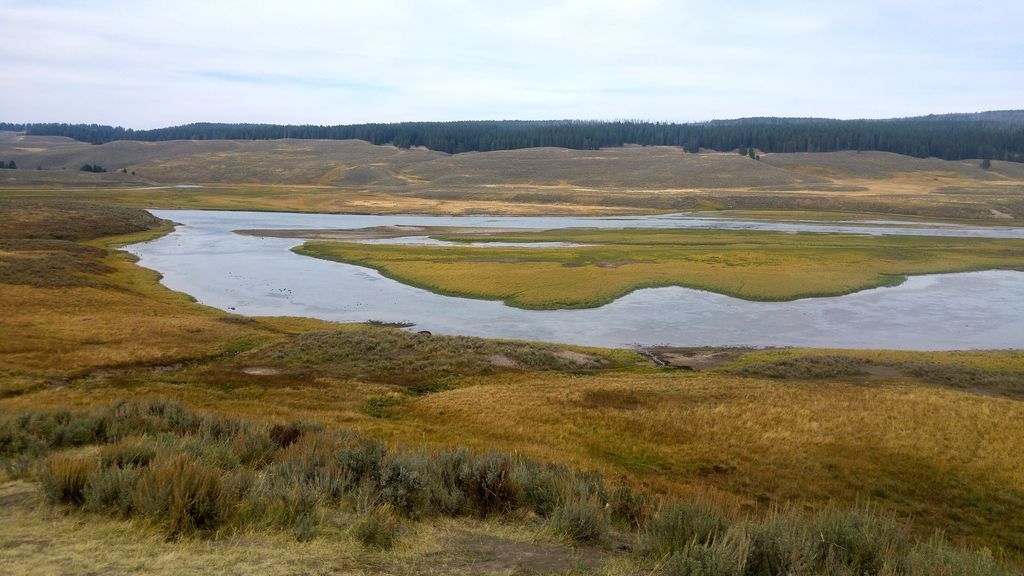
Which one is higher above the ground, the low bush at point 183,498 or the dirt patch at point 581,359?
the low bush at point 183,498

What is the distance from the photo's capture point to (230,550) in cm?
744

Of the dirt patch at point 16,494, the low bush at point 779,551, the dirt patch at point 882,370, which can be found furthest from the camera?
the dirt patch at point 882,370

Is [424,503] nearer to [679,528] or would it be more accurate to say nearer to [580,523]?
[580,523]

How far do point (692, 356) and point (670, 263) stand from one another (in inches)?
996

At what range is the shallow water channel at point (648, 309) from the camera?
36.7 meters

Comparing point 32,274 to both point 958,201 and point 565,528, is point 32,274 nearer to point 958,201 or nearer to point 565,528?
point 565,528

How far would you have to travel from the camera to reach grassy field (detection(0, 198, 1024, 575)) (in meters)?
7.93

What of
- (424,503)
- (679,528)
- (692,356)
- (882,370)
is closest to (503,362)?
(692,356)

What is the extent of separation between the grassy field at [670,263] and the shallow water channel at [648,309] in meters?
1.59

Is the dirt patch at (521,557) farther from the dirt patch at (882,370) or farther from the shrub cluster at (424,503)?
the dirt patch at (882,370)

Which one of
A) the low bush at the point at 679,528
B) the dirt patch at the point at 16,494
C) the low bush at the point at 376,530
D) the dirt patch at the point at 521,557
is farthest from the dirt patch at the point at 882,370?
the dirt patch at the point at 16,494

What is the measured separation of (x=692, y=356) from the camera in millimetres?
32062

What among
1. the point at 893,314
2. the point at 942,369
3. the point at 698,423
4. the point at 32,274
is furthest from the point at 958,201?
the point at 32,274

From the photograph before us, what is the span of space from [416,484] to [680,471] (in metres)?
8.84
